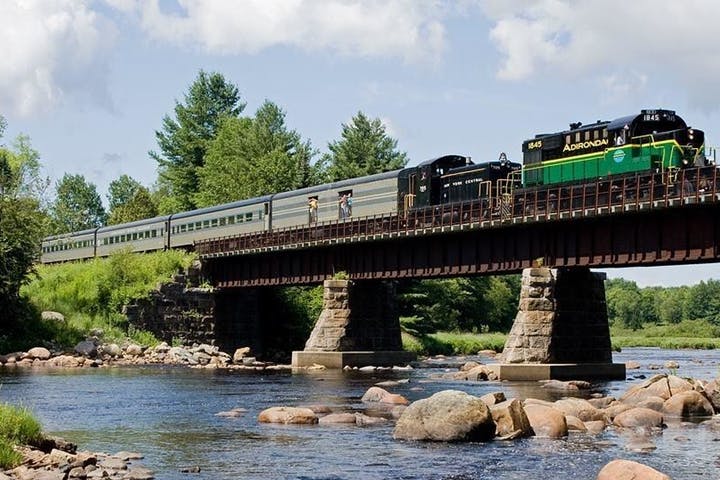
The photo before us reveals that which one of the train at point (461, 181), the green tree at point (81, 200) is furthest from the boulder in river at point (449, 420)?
the green tree at point (81, 200)

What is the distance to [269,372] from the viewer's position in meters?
57.2

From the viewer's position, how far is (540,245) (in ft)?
163

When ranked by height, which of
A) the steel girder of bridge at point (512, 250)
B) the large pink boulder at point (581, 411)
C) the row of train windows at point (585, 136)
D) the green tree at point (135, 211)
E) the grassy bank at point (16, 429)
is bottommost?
the large pink boulder at point (581, 411)

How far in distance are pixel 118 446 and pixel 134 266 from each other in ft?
167

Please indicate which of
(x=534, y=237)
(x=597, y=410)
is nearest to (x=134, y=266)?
(x=534, y=237)

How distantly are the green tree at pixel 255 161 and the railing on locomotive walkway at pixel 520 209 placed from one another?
35.4 meters

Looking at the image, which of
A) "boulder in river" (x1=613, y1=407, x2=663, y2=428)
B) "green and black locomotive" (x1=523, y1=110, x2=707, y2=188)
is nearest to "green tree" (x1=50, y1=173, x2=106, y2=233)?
"green and black locomotive" (x1=523, y1=110, x2=707, y2=188)

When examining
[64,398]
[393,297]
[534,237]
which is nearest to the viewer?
[64,398]

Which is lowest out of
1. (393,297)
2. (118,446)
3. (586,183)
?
(118,446)

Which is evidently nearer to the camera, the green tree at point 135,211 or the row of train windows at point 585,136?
the row of train windows at point 585,136

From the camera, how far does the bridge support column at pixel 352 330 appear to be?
61.2 m

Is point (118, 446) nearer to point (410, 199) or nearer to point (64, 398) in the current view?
point (64, 398)

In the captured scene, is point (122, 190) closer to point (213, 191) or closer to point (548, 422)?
point (213, 191)

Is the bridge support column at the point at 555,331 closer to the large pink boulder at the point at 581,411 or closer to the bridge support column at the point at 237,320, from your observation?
the large pink boulder at the point at 581,411
